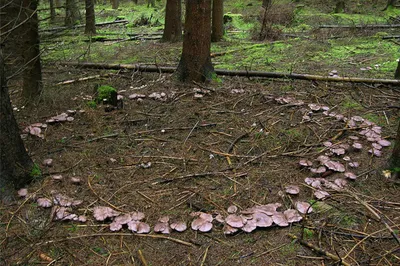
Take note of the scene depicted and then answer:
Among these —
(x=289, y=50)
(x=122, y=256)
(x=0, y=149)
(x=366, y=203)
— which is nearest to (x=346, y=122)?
(x=366, y=203)

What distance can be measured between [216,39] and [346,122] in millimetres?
8580

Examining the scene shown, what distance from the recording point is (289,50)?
34.2ft

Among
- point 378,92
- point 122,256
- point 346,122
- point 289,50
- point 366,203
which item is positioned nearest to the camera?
point 122,256

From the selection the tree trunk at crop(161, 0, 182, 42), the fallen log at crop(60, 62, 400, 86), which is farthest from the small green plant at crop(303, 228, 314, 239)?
the tree trunk at crop(161, 0, 182, 42)

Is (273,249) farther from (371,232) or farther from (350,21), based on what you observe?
(350,21)

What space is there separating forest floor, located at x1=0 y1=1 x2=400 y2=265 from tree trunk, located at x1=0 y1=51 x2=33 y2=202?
18 cm

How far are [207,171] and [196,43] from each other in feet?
12.1

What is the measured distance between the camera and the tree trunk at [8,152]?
3.41 meters

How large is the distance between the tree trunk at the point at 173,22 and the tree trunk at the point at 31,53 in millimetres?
6793

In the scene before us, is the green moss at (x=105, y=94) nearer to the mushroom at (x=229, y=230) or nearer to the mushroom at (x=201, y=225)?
the mushroom at (x=201, y=225)

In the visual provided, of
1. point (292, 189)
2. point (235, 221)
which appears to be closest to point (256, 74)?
point (292, 189)

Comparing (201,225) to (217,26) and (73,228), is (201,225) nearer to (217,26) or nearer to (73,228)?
(73,228)

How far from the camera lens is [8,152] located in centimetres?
352

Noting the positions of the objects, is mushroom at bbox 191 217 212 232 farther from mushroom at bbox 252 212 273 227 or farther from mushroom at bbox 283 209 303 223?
mushroom at bbox 283 209 303 223
